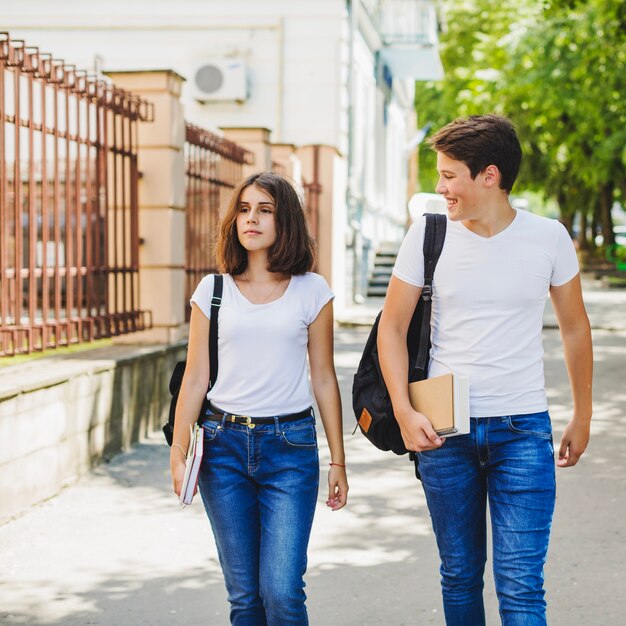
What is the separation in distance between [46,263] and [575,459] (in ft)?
14.4

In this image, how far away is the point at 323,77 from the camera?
18781 millimetres

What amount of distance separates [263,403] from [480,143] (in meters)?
0.98

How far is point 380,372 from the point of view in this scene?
3537 mm

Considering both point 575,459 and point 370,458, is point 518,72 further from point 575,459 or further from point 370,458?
A: point 575,459

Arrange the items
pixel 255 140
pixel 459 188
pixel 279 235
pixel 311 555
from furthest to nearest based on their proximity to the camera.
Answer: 1. pixel 255 140
2. pixel 311 555
3. pixel 279 235
4. pixel 459 188

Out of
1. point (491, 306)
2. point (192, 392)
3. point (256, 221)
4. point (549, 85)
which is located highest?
point (549, 85)

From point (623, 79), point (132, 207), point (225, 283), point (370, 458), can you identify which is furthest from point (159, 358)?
point (623, 79)

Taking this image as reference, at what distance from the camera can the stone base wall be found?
5984 millimetres

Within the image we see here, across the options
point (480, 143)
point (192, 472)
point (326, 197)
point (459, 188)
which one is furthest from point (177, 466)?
point (326, 197)

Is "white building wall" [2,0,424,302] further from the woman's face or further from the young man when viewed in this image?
the young man

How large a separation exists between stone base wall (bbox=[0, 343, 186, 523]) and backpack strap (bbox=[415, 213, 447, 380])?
303cm

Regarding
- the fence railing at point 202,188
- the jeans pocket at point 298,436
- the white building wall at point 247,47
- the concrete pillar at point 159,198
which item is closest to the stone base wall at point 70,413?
the concrete pillar at point 159,198

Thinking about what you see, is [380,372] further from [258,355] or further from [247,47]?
[247,47]

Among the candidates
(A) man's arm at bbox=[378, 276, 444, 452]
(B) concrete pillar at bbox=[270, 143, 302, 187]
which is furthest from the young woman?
(B) concrete pillar at bbox=[270, 143, 302, 187]
